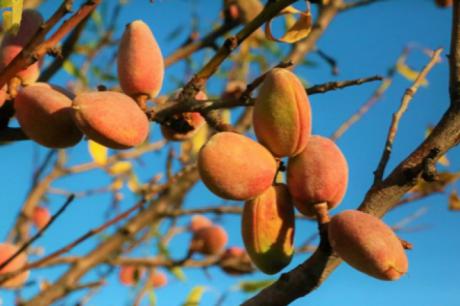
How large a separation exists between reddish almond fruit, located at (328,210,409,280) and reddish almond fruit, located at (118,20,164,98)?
0.31 meters

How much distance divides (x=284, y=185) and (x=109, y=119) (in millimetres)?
218

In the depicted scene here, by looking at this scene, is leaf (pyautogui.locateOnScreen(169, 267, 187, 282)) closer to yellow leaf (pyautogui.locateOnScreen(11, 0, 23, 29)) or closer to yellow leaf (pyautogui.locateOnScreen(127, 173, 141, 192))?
yellow leaf (pyautogui.locateOnScreen(127, 173, 141, 192))

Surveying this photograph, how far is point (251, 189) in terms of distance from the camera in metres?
0.66

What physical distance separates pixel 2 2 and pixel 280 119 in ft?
1.20

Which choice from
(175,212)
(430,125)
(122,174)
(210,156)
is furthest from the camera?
(122,174)

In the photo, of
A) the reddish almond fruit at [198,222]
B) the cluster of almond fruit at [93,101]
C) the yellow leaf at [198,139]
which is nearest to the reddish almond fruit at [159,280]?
the reddish almond fruit at [198,222]

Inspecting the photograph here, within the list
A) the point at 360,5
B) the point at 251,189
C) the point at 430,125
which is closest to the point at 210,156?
the point at 251,189

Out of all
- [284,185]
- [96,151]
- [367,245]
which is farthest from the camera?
[96,151]

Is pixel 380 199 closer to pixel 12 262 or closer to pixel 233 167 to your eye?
pixel 233 167

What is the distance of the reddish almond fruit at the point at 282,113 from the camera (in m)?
0.67

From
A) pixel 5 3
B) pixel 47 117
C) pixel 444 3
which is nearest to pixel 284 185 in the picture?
pixel 47 117

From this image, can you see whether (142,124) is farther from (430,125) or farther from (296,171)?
(430,125)

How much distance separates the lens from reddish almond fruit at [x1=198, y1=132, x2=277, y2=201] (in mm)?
649

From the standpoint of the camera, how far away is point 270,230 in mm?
679
